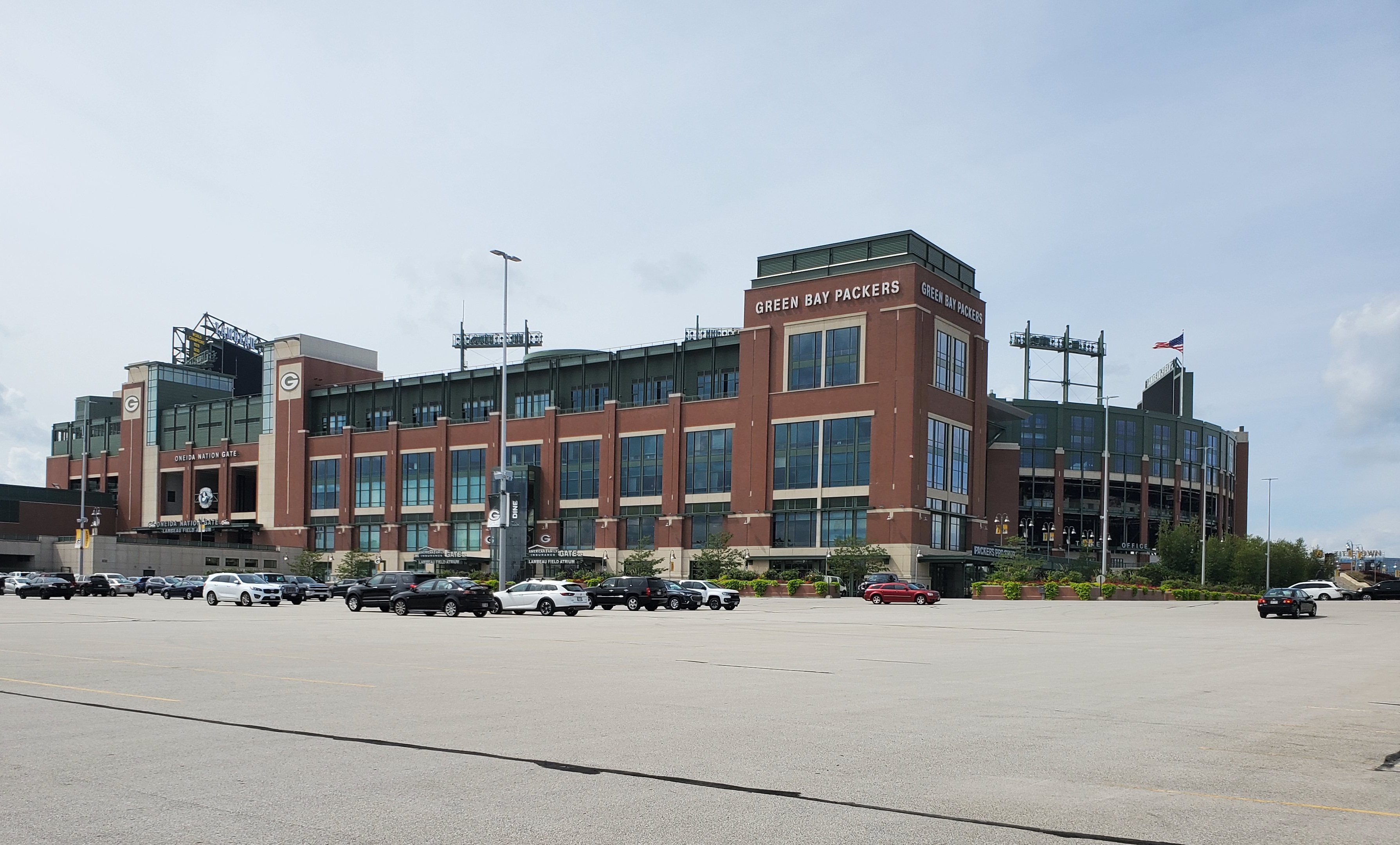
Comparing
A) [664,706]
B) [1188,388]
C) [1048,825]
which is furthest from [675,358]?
[1048,825]

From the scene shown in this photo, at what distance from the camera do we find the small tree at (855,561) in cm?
7869

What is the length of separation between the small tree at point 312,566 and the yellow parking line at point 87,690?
96.9m

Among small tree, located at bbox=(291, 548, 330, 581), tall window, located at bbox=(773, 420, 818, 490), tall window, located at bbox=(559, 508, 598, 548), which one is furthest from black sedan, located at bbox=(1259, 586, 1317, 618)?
small tree, located at bbox=(291, 548, 330, 581)

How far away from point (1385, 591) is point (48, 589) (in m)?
85.6

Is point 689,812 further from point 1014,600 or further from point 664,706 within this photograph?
point 1014,600

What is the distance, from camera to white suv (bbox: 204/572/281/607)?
5131cm

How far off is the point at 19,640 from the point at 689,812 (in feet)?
71.9

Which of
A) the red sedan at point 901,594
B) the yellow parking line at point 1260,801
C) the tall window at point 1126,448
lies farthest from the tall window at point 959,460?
the yellow parking line at point 1260,801

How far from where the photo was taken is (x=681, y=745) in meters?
11.1

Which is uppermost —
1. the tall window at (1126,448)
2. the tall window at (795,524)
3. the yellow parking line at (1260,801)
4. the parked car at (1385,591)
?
the tall window at (1126,448)

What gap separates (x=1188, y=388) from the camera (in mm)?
138000

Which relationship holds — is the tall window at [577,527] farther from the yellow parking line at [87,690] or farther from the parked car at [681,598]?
the yellow parking line at [87,690]

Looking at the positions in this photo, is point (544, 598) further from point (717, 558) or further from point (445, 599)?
point (717, 558)

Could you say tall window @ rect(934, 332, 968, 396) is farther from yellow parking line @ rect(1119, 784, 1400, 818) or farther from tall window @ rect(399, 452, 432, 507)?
yellow parking line @ rect(1119, 784, 1400, 818)
